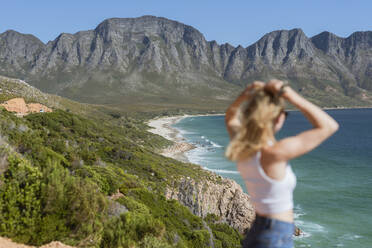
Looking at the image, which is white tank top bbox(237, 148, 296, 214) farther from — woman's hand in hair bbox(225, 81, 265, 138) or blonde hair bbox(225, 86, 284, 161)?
woman's hand in hair bbox(225, 81, 265, 138)

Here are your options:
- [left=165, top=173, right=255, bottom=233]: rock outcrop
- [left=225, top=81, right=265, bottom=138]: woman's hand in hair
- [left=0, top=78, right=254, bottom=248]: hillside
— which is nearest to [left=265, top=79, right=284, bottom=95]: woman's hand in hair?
[left=225, top=81, right=265, bottom=138]: woman's hand in hair

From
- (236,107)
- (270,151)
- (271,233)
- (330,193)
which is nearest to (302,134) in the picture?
(270,151)

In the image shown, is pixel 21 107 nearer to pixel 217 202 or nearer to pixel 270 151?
pixel 217 202

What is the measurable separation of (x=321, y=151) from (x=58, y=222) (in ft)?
202

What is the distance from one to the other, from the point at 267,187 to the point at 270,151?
0.96 ft

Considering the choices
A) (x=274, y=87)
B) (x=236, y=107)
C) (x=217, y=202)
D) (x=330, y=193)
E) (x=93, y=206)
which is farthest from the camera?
(x=330, y=193)

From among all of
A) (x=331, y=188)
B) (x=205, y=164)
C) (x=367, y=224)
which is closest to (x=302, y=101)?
(x=367, y=224)

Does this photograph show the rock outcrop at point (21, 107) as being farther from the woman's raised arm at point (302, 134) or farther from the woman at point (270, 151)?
the woman's raised arm at point (302, 134)

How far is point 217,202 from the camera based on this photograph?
22656mm

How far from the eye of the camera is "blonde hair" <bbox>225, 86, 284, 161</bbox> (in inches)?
94.5

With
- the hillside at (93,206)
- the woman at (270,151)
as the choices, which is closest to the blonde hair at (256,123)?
the woman at (270,151)

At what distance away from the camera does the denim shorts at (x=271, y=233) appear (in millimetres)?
2506

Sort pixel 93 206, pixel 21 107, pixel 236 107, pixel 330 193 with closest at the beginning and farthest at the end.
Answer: pixel 236 107 < pixel 93 206 < pixel 330 193 < pixel 21 107

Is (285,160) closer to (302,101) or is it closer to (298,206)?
(302,101)
